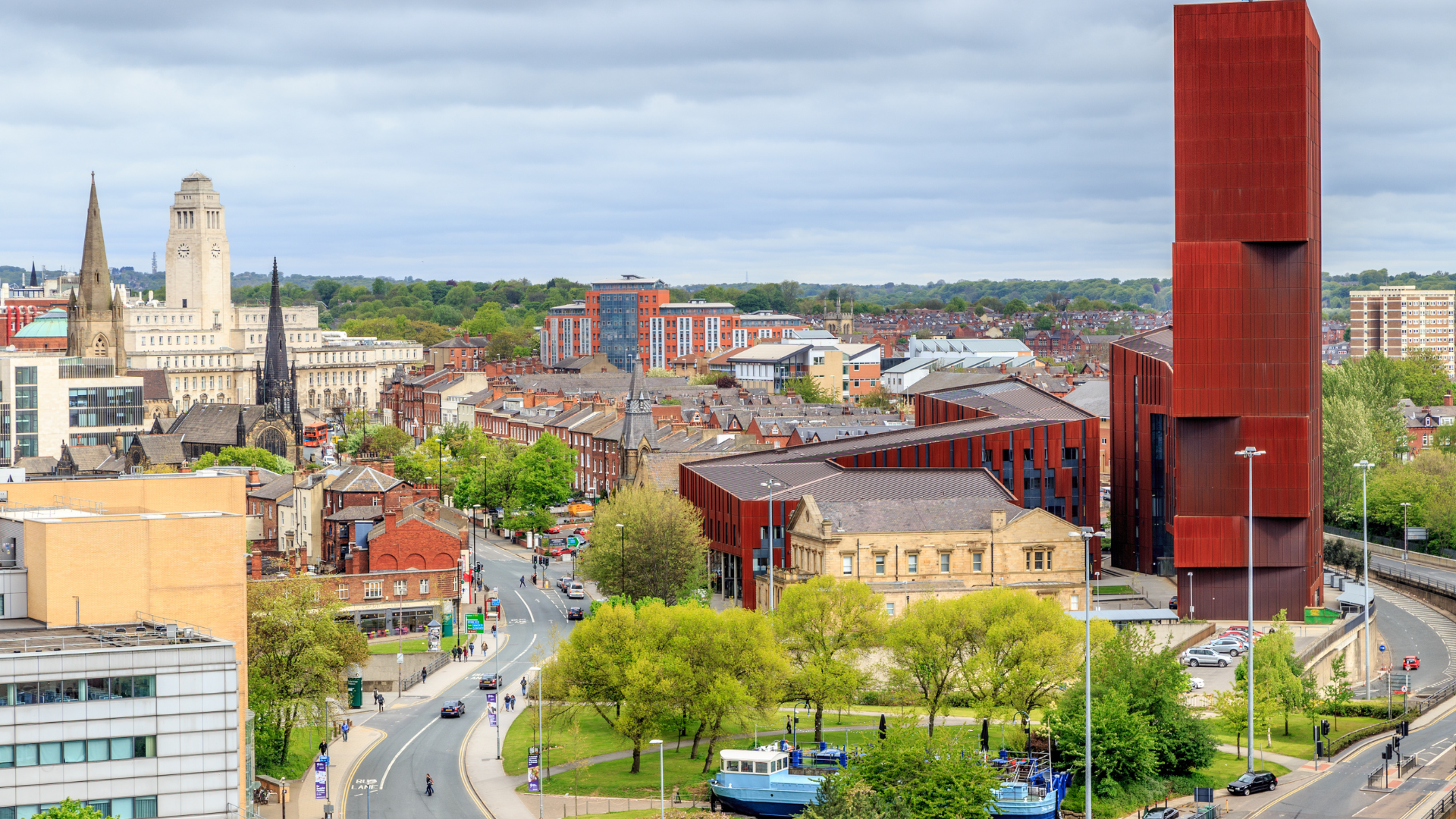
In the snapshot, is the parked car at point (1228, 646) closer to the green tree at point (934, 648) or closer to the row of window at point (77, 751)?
the green tree at point (934, 648)

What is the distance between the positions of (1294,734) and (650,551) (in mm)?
39913

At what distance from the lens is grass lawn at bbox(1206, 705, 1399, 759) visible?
77.6 m

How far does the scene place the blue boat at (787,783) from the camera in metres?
67.8

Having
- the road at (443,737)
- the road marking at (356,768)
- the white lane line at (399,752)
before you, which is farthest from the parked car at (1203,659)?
the road marking at (356,768)


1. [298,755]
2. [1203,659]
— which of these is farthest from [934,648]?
[298,755]

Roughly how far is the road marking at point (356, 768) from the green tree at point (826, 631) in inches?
757

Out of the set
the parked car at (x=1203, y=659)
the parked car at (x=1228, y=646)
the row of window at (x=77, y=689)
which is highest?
the row of window at (x=77, y=689)

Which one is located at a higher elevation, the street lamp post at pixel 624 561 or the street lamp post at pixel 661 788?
the street lamp post at pixel 624 561

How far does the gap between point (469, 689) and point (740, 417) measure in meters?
91.6

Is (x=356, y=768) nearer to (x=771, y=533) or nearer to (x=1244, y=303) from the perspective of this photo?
(x=771, y=533)

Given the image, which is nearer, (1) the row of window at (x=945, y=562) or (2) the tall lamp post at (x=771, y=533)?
(2) the tall lamp post at (x=771, y=533)

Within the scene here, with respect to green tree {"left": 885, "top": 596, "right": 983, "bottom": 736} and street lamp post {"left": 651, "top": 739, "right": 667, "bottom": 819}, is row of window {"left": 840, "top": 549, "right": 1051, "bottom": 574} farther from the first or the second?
street lamp post {"left": 651, "top": 739, "right": 667, "bottom": 819}

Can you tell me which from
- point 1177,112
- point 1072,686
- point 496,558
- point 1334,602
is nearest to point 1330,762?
point 1072,686

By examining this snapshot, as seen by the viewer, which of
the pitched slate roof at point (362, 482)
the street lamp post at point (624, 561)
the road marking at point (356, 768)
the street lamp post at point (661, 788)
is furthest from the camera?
the pitched slate roof at point (362, 482)
